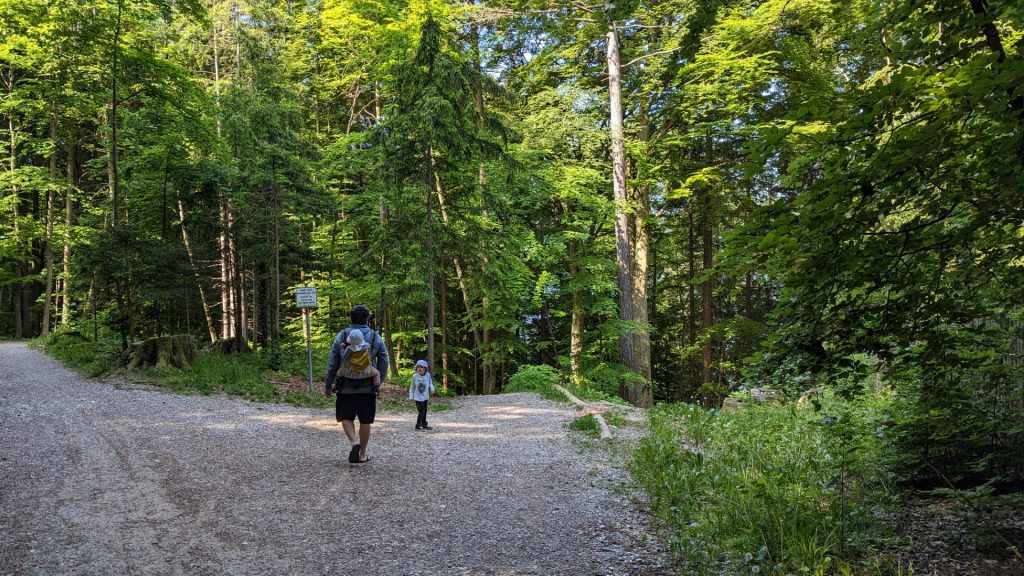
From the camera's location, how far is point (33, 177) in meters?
22.3

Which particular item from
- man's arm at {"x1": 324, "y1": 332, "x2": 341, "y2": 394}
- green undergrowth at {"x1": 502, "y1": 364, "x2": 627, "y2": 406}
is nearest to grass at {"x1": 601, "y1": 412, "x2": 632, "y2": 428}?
green undergrowth at {"x1": 502, "y1": 364, "x2": 627, "y2": 406}

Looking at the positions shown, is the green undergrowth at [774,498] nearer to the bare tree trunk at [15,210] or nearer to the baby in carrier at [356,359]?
the baby in carrier at [356,359]

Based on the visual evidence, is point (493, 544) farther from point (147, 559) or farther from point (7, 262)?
point (7, 262)

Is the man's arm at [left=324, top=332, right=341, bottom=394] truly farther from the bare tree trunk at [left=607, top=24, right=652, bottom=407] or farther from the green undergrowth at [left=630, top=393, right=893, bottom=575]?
the bare tree trunk at [left=607, top=24, right=652, bottom=407]

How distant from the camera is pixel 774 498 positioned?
4656 mm

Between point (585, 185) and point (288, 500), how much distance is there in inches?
517

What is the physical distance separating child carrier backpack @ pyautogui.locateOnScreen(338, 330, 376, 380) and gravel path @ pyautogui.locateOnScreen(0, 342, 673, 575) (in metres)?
1.09

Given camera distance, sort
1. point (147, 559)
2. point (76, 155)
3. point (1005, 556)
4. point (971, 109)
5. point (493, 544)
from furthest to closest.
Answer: point (76, 155)
point (493, 544)
point (147, 559)
point (1005, 556)
point (971, 109)

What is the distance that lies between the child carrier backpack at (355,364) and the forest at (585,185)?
4015 mm

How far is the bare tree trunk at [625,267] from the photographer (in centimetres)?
1494

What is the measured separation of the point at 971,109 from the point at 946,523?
3.09 metres

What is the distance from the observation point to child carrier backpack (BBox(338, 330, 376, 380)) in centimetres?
611

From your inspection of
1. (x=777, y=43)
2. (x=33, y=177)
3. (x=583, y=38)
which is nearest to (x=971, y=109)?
(x=777, y=43)

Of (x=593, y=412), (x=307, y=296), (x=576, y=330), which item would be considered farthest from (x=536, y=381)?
(x=307, y=296)
